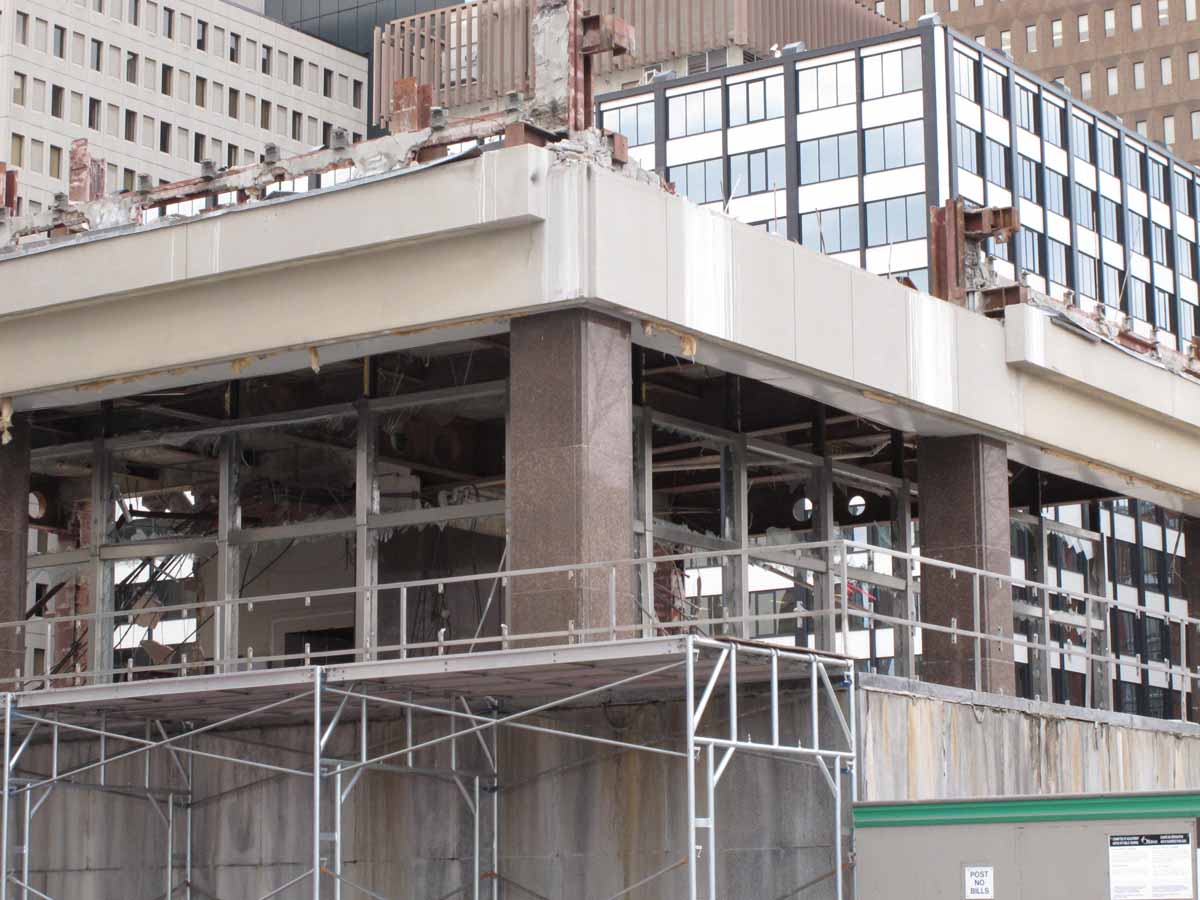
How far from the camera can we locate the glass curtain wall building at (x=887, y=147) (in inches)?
3314

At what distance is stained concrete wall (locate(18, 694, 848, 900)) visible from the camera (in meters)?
21.6

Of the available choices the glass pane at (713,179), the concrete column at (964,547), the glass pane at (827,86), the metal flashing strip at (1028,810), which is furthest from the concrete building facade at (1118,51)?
the metal flashing strip at (1028,810)

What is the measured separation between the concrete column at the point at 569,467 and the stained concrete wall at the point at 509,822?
1252 mm

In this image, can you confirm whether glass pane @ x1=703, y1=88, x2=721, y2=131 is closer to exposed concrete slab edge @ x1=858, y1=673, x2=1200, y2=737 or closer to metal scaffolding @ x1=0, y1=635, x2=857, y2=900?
exposed concrete slab edge @ x1=858, y1=673, x2=1200, y2=737

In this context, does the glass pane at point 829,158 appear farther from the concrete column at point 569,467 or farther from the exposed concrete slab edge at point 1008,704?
the concrete column at point 569,467

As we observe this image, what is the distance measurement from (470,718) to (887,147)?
65418 mm

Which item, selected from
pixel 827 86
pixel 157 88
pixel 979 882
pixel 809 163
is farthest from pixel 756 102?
pixel 979 882

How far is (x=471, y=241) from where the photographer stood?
2345 centimetres

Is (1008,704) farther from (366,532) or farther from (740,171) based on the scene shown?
(740,171)

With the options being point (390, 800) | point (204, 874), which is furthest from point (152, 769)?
point (390, 800)

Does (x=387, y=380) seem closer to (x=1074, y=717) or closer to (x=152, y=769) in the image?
(x=152, y=769)

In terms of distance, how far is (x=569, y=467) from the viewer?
22406mm

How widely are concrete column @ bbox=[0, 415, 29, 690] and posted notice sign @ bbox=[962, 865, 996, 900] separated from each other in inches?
514

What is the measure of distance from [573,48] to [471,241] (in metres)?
2.56
